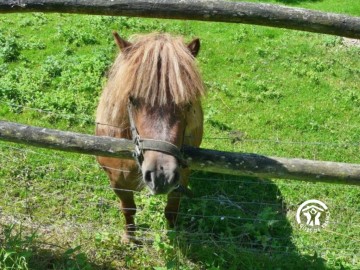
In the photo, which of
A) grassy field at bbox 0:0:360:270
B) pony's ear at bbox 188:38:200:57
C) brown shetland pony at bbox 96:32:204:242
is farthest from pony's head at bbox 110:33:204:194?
grassy field at bbox 0:0:360:270

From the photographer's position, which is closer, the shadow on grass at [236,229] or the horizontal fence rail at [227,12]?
the horizontal fence rail at [227,12]

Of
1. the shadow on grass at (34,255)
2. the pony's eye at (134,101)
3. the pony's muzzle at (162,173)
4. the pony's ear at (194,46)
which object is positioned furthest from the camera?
the shadow on grass at (34,255)

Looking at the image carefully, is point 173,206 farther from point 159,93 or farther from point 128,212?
point 159,93

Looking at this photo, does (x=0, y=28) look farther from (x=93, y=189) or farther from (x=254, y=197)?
(x=254, y=197)

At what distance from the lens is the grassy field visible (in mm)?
4121

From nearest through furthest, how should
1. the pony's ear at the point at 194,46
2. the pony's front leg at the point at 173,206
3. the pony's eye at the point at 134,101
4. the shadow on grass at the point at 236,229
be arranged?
the pony's eye at the point at 134,101
the pony's ear at the point at 194,46
the shadow on grass at the point at 236,229
the pony's front leg at the point at 173,206

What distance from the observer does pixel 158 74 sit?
2984 mm

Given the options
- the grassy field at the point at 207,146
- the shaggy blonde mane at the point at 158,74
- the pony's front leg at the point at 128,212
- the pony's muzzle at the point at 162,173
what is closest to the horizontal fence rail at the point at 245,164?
the pony's muzzle at the point at 162,173

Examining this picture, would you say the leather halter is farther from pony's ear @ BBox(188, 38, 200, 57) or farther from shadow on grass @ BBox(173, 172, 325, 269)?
shadow on grass @ BBox(173, 172, 325, 269)

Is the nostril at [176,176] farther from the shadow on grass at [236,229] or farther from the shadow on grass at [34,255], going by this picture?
the shadow on grass at [34,255]

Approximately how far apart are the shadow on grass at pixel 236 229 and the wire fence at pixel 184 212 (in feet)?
0.04

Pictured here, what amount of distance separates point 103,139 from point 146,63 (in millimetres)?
588

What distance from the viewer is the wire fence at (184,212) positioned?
14.0 feet

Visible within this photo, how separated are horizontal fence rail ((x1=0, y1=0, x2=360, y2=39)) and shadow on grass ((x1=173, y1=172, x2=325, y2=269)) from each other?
56.3 inches
